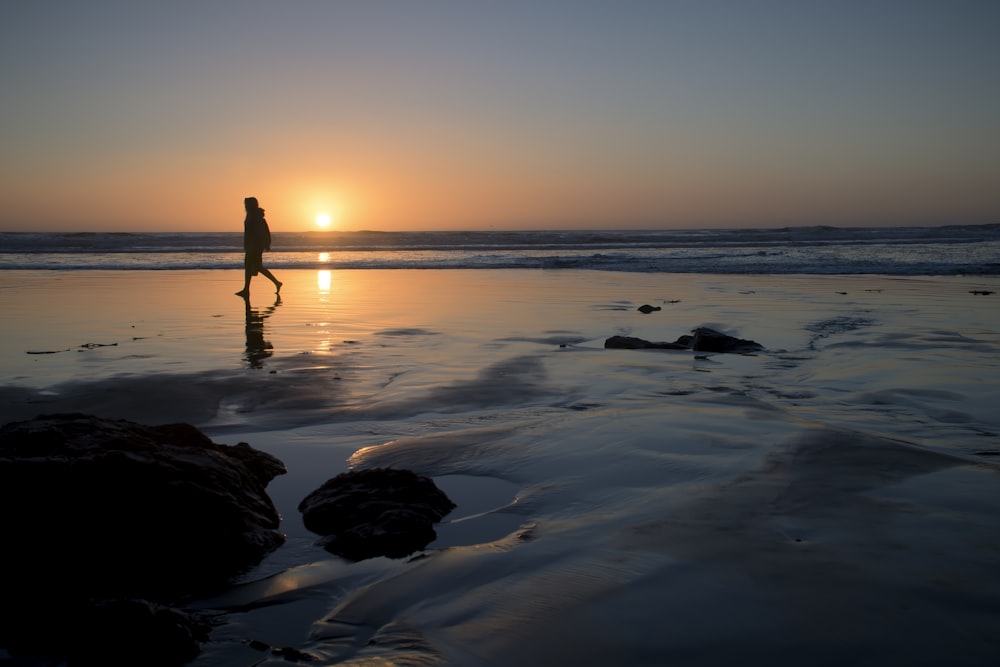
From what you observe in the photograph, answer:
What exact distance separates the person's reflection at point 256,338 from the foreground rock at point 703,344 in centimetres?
389

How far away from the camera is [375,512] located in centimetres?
365

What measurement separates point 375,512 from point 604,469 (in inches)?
56.8

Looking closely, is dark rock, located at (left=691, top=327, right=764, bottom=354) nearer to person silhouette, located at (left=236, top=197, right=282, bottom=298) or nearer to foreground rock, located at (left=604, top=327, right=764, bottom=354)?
foreground rock, located at (left=604, top=327, right=764, bottom=354)

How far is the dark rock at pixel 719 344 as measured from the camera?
27.6 feet

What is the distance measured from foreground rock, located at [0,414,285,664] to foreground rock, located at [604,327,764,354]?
5562mm

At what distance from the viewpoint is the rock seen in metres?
3.02

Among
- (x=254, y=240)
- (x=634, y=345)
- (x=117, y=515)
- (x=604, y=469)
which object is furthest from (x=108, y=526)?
(x=254, y=240)

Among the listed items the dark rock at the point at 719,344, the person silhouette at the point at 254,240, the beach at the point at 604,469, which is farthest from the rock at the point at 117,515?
the person silhouette at the point at 254,240

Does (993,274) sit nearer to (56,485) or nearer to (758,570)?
(758,570)

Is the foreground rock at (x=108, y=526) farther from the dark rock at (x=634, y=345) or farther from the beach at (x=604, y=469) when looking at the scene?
the dark rock at (x=634, y=345)

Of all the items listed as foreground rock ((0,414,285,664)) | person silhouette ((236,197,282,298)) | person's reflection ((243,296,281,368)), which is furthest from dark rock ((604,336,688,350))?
person silhouette ((236,197,282,298))

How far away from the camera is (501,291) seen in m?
16.6

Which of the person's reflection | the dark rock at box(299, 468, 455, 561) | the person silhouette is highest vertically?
the person silhouette

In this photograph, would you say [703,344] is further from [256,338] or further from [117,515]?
[117,515]
